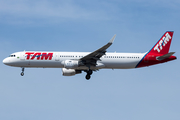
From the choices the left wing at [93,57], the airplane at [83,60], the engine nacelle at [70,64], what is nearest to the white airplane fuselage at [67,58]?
the airplane at [83,60]

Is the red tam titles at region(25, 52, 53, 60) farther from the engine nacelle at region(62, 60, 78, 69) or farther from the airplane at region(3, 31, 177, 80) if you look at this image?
the engine nacelle at region(62, 60, 78, 69)

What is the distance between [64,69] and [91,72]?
4.72 meters

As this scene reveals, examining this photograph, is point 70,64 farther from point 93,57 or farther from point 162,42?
point 162,42

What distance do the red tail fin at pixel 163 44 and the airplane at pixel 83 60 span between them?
0.85 meters

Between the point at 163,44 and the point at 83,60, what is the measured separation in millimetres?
14896

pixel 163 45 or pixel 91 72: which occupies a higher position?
pixel 163 45

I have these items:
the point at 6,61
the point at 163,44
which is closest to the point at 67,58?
the point at 6,61

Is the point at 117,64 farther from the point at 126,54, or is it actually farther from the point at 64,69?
the point at 64,69

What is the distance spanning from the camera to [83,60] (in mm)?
56094

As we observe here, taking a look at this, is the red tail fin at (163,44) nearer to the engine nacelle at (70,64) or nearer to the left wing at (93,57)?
the left wing at (93,57)

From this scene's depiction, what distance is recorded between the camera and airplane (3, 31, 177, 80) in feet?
183

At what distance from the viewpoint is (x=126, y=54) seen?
192 feet

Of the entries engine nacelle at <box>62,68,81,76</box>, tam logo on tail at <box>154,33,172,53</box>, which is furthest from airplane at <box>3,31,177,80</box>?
tam logo on tail at <box>154,33,172,53</box>

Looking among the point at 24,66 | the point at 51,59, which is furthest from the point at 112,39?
the point at 24,66
